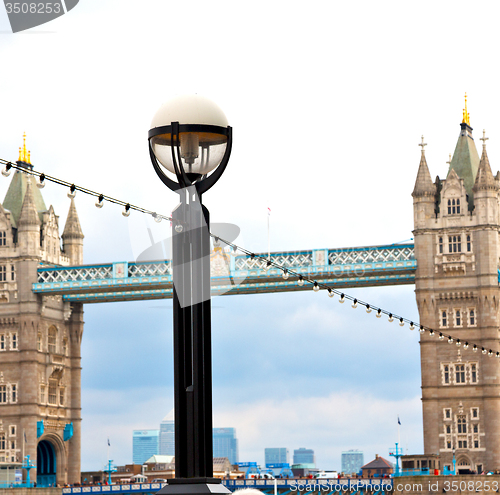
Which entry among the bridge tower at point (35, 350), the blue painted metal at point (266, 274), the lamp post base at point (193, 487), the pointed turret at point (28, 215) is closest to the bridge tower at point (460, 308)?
the blue painted metal at point (266, 274)

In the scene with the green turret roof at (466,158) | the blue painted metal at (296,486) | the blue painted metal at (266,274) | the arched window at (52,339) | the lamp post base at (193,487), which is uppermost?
the green turret roof at (466,158)

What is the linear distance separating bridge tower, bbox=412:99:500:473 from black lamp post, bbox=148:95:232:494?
53400mm

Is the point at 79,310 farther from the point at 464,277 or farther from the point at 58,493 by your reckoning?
the point at 464,277

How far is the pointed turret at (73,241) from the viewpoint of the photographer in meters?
73.3

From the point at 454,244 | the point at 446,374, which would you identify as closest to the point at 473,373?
the point at 446,374

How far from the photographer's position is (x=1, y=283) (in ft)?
222

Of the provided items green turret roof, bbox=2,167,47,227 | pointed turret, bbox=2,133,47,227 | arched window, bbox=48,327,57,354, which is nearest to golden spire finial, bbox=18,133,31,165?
pointed turret, bbox=2,133,47,227

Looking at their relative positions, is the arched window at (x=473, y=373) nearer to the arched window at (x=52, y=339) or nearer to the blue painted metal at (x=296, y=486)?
the blue painted metal at (x=296, y=486)

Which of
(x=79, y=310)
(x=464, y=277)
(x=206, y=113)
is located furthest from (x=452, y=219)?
(x=206, y=113)

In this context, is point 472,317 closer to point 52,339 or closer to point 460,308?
point 460,308

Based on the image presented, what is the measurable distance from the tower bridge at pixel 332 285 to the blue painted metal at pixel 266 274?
0.24 ft

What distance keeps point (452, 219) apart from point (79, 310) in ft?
90.1

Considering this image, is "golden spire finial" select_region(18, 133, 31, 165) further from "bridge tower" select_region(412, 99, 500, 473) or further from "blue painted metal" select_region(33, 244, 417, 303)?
"bridge tower" select_region(412, 99, 500, 473)

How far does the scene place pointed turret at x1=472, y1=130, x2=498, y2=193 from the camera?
2331 inches
